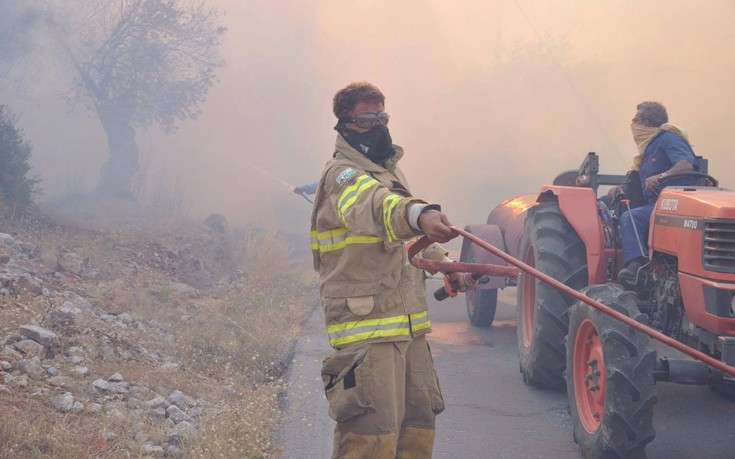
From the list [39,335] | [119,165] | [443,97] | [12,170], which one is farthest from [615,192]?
[443,97]

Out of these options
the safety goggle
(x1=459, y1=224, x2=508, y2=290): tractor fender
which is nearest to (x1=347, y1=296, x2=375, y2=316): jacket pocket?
the safety goggle

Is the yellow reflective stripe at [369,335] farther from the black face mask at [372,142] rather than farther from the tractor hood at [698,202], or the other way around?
the tractor hood at [698,202]

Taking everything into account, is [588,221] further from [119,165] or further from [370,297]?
[119,165]

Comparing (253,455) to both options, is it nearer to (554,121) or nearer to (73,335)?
(73,335)

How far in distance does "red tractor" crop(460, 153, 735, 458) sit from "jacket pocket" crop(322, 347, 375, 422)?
1784 mm

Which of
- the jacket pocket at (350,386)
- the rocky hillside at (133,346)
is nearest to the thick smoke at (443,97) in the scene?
the rocky hillside at (133,346)

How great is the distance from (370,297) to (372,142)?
69cm

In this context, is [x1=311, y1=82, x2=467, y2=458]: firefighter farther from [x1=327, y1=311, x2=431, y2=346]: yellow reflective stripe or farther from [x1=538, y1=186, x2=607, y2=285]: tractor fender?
[x1=538, y1=186, x2=607, y2=285]: tractor fender

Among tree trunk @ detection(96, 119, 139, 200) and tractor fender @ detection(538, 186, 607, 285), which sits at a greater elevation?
tree trunk @ detection(96, 119, 139, 200)

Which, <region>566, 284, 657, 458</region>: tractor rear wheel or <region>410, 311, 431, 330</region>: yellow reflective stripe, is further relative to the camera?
<region>566, 284, 657, 458</region>: tractor rear wheel

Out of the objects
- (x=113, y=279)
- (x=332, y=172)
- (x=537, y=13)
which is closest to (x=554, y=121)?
(x=537, y=13)

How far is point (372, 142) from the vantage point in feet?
11.4

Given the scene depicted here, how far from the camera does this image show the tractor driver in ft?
18.0

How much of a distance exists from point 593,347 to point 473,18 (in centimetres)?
2321
